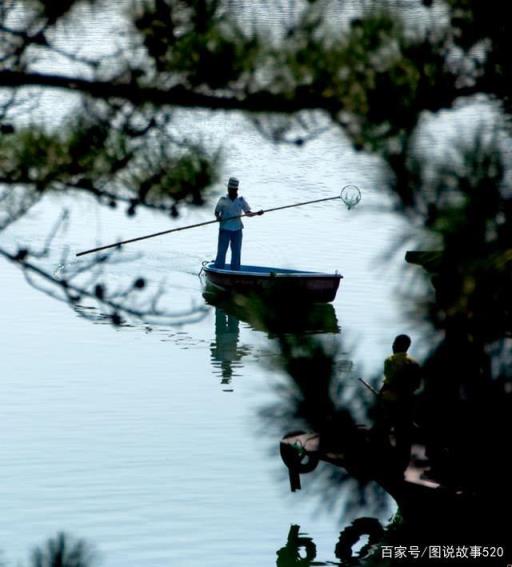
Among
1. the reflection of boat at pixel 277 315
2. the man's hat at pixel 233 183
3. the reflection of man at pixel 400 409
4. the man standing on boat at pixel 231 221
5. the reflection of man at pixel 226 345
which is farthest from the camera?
the man standing on boat at pixel 231 221

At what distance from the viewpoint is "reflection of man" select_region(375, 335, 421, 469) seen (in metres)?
5.49

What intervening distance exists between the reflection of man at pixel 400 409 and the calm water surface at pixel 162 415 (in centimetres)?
16

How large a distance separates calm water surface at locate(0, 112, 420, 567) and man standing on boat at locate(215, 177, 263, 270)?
90cm

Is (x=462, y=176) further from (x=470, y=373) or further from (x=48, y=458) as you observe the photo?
(x=48, y=458)

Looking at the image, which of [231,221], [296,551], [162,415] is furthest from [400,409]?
[231,221]

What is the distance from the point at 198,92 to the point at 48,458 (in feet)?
31.6

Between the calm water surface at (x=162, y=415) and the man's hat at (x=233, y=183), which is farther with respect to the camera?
the man's hat at (x=233, y=183)

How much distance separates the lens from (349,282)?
24.9 meters

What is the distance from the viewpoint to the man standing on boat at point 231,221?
2141cm

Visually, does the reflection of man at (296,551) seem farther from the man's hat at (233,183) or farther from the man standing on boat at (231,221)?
the man's hat at (233,183)

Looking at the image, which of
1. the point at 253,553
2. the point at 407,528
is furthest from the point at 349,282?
the point at 407,528

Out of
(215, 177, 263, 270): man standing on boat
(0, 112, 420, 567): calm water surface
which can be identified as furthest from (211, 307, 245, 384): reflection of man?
(215, 177, 263, 270): man standing on boat

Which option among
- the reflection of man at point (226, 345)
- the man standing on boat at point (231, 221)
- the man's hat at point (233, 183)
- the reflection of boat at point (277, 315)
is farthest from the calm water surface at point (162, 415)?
the man's hat at point (233, 183)

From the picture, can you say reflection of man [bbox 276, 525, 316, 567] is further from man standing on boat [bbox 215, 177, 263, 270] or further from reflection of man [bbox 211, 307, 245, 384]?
man standing on boat [bbox 215, 177, 263, 270]
